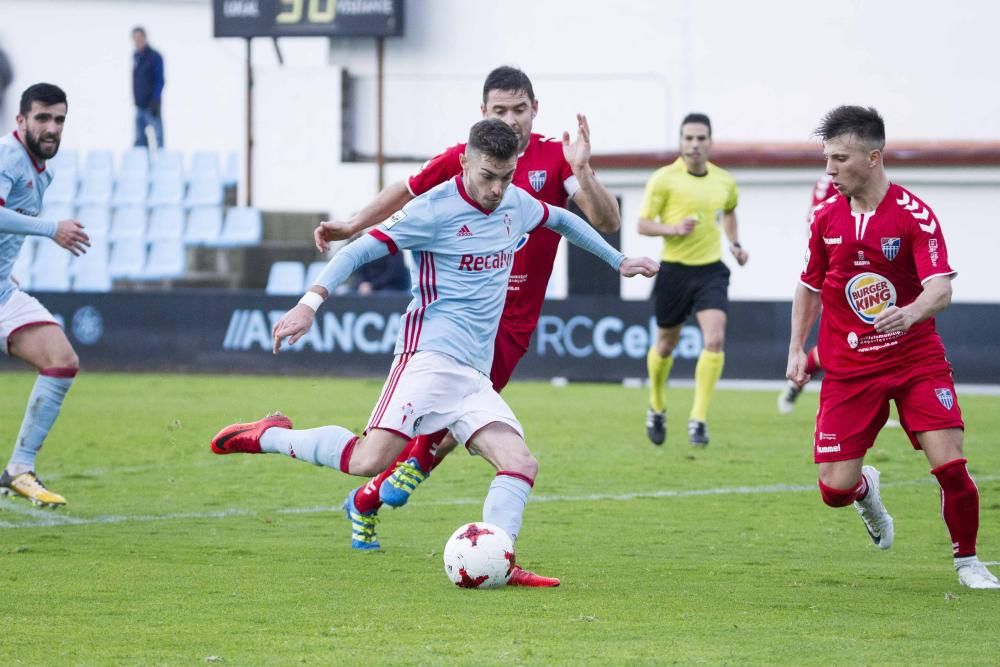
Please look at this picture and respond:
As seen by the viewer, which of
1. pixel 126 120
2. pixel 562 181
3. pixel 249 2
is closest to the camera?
pixel 562 181

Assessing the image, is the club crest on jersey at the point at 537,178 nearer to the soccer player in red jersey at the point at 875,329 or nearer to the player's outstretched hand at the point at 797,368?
the soccer player in red jersey at the point at 875,329

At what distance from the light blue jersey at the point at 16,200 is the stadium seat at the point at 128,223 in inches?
586

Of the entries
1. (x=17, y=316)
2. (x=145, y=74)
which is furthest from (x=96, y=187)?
(x=17, y=316)

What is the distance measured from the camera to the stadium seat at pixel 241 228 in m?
23.5

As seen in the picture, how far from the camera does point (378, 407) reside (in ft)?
22.2

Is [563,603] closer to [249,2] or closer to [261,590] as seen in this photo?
[261,590]

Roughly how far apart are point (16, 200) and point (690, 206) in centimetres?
561

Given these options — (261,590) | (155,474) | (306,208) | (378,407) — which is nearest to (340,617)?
(261,590)

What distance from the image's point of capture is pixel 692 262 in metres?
12.4

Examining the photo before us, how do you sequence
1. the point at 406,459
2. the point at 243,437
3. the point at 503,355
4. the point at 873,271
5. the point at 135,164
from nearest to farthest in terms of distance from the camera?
the point at 873,271
the point at 243,437
the point at 406,459
the point at 503,355
the point at 135,164

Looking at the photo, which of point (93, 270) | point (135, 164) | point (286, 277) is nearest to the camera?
point (286, 277)

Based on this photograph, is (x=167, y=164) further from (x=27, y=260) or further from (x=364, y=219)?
(x=364, y=219)

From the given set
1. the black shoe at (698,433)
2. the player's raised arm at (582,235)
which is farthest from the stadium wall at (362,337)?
the player's raised arm at (582,235)

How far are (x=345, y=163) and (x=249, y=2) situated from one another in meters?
3.00
